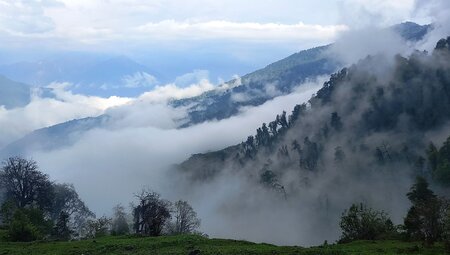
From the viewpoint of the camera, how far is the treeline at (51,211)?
282 ft

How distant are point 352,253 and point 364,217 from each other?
2860 centimetres

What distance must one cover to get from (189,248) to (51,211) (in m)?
87.5

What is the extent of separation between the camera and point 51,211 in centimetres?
13288

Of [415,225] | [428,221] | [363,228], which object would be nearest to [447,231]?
[428,221]

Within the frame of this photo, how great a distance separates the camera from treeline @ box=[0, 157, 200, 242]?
85.9m

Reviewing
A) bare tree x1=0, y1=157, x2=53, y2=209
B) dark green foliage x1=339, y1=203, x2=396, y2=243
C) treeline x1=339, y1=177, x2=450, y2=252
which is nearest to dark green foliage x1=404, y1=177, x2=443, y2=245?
treeline x1=339, y1=177, x2=450, y2=252

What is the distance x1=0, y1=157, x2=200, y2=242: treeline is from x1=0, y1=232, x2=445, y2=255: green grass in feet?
57.4

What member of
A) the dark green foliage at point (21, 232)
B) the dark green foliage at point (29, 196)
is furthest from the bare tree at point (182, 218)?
the dark green foliage at point (21, 232)

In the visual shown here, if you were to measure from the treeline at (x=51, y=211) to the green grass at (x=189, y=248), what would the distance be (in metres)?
17.5

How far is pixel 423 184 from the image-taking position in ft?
412

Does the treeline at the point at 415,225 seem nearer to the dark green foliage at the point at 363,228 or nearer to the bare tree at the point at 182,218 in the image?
the dark green foliage at the point at 363,228

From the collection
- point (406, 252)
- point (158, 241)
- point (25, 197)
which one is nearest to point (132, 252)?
point (158, 241)

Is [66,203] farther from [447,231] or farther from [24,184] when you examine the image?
[447,231]

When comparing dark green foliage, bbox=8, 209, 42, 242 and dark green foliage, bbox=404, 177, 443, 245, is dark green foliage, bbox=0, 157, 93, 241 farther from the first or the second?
dark green foliage, bbox=404, 177, 443, 245
